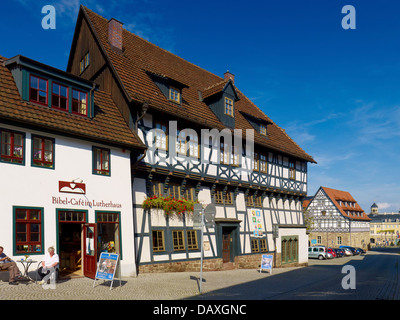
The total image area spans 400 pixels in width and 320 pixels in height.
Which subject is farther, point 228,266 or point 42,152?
point 228,266

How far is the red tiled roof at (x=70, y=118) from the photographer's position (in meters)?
14.0

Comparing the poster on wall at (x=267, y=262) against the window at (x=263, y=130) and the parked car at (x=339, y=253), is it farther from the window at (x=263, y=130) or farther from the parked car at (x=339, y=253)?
the parked car at (x=339, y=253)

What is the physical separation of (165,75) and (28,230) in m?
11.6

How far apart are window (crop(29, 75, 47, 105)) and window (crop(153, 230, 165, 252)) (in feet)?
26.4

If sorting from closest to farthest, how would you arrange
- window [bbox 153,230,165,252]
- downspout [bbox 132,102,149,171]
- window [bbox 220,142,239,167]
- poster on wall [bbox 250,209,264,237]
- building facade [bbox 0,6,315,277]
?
building facade [bbox 0,6,315,277] → downspout [bbox 132,102,149,171] → window [bbox 153,230,165,252] → window [bbox 220,142,239,167] → poster on wall [bbox 250,209,264,237]

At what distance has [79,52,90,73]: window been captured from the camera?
74.3 feet

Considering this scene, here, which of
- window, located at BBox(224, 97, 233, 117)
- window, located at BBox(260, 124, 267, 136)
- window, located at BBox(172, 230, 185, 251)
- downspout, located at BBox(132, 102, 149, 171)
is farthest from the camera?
window, located at BBox(260, 124, 267, 136)

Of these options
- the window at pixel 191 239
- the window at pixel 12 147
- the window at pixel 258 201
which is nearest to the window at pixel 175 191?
the window at pixel 191 239

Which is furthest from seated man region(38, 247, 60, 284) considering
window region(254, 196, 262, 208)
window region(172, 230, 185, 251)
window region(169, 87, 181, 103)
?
window region(254, 196, 262, 208)

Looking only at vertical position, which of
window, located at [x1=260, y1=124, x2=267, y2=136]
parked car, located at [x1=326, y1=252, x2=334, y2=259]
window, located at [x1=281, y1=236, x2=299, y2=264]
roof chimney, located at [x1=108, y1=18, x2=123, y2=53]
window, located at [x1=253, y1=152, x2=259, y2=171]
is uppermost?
roof chimney, located at [x1=108, y1=18, x2=123, y2=53]

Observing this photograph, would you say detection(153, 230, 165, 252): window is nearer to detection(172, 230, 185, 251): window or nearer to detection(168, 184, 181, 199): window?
detection(172, 230, 185, 251): window

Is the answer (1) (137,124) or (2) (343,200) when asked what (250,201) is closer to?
(1) (137,124)

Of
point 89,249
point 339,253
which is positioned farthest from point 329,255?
point 89,249

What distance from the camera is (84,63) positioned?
23047mm
